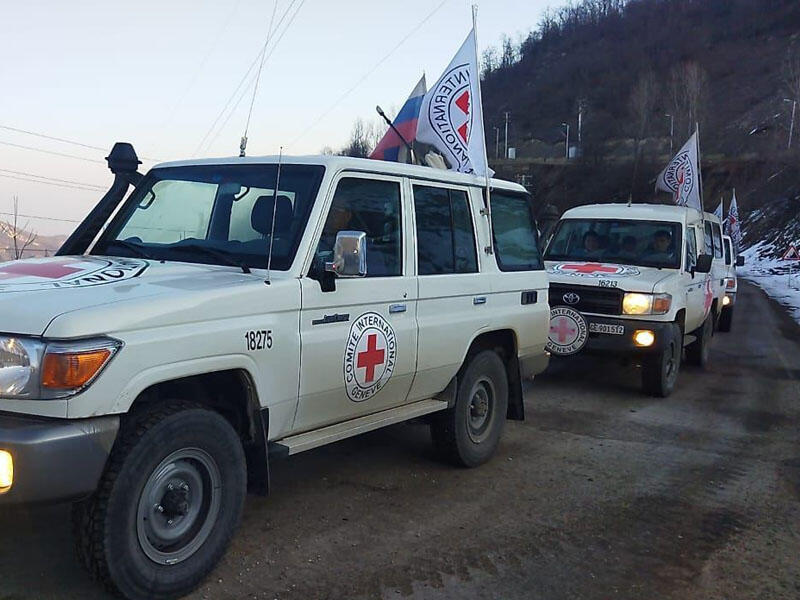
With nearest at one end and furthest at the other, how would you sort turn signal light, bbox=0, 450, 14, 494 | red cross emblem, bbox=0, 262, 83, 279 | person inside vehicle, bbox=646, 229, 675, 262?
turn signal light, bbox=0, 450, 14, 494 → red cross emblem, bbox=0, 262, 83, 279 → person inside vehicle, bbox=646, 229, 675, 262

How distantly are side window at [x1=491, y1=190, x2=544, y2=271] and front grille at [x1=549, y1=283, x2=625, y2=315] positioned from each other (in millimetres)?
2468

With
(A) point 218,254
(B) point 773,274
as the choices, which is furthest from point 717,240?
(B) point 773,274

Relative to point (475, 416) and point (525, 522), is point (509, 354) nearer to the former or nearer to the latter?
point (475, 416)

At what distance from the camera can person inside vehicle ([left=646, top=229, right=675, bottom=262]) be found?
9.55 metres

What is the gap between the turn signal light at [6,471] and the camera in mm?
2887

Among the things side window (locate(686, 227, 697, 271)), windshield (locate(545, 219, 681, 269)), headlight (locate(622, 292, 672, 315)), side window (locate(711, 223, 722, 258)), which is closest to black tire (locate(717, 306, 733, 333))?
side window (locate(711, 223, 722, 258))

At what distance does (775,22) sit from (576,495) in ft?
460

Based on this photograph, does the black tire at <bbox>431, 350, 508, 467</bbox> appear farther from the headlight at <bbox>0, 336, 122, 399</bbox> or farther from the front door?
the headlight at <bbox>0, 336, 122, 399</bbox>

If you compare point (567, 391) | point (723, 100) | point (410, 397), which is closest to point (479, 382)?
point (410, 397)

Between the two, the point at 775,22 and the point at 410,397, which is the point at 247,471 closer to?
the point at 410,397

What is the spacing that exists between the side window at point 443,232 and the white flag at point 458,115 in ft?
2.93

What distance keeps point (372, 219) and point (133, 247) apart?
147 centimetres

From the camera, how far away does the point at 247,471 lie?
3.95 meters

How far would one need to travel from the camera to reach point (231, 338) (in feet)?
11.8
